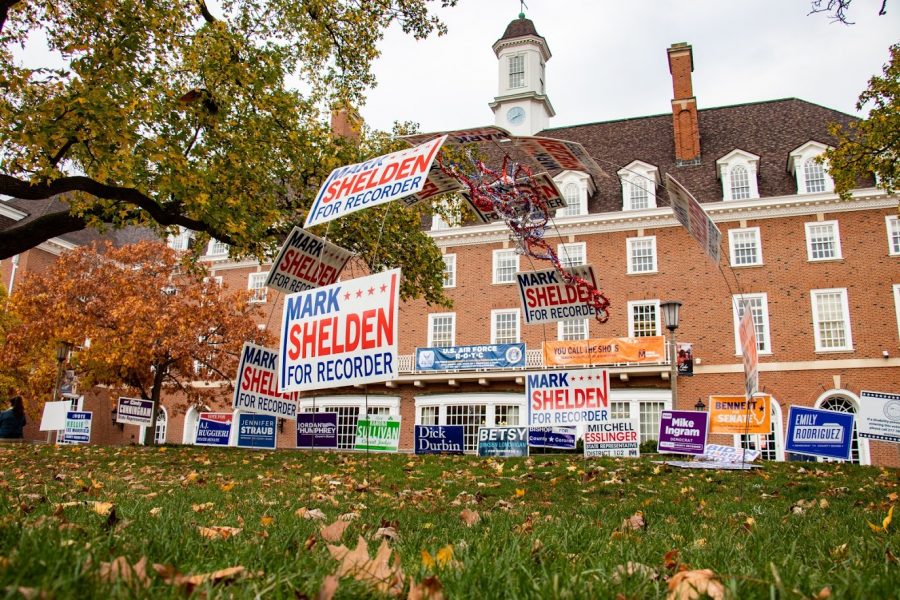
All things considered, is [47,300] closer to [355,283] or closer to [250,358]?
[250,358]

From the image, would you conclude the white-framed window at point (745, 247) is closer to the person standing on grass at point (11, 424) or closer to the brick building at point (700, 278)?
the brick building at point (700, 278)

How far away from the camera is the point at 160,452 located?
1528 centimetres

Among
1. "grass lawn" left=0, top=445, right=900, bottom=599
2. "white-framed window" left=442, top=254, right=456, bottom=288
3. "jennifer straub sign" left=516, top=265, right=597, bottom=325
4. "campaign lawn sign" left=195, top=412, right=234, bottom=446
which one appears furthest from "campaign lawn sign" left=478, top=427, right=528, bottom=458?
"white-framed window" left=442, top=254, right=456, bottom=288

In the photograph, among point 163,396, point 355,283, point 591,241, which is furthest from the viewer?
point 163,396

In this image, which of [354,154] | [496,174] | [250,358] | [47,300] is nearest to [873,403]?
[496,174]

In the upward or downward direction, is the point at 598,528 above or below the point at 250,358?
below

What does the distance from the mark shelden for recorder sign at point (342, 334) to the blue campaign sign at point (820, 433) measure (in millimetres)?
15104

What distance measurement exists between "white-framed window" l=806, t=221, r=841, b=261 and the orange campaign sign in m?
7.75

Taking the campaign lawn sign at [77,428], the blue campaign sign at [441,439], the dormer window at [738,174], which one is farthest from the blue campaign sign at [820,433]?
the campaign lawn sign at [77,428]

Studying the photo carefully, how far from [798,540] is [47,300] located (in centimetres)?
2880

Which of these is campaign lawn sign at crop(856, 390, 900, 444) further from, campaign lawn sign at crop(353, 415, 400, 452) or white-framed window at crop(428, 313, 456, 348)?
white-framed window at crop(428, 313, 456, 348)

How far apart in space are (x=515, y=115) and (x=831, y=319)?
21.7 meters

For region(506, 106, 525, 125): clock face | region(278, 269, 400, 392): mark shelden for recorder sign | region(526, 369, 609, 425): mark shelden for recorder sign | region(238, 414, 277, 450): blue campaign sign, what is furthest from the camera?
region(506, 106, 525, 125): clock face

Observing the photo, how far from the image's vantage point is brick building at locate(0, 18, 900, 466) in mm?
28469
